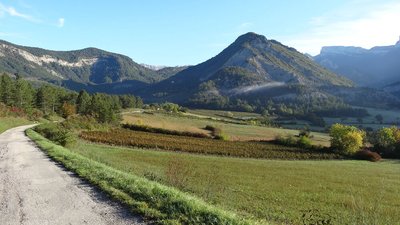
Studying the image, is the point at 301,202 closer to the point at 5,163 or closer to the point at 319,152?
the point at 5,163

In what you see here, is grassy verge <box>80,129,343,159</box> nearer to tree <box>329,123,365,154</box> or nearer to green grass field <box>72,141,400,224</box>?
tree <box>329,123,365,154</box>

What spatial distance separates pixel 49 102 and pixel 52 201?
131 m

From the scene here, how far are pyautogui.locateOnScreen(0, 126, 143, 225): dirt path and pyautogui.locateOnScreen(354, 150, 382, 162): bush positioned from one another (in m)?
81.7

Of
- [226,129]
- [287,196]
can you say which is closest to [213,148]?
[287,196]

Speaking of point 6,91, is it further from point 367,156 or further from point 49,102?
point 367,156

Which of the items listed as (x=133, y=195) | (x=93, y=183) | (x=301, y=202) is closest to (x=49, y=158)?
(x=93, y=183)

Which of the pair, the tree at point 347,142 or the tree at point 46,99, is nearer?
the tree at point 347,142

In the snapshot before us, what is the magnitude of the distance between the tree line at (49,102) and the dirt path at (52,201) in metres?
92.2

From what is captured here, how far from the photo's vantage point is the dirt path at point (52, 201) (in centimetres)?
1312

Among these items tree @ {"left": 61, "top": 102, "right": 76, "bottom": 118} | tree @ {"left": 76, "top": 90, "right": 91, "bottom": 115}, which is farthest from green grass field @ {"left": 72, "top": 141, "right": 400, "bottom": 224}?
tree @ {"left": 61, "top": 102, "right": 76, "bottom": 118}

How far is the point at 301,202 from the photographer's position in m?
28.4

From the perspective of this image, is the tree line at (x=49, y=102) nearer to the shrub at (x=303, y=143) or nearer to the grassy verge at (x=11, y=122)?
the grassy verge at (x=11, y=122)

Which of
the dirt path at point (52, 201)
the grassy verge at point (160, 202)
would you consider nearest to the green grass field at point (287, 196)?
the grassy verge at point (160, 202)

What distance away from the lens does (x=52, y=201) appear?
15734 mm
